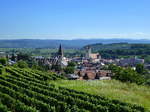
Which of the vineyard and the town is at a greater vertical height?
the vineyard

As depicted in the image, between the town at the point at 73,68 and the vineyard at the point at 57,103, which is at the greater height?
the vineyard at the point at 57,103

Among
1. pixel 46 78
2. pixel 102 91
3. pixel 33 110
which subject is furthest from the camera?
pixel 46 78

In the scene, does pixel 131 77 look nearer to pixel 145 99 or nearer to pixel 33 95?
pixel 145 99

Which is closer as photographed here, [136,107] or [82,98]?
[136,107]

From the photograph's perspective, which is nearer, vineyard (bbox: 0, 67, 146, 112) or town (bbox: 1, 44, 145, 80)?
vineyard (bbox: 0, 67, 146, 112)

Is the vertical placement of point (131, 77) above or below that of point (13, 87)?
below

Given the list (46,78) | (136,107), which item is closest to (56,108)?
(136,107)

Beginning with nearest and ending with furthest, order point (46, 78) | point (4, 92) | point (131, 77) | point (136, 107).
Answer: point (136, 107)
point (4, 92)
point (46, 78)
point (131, 77)

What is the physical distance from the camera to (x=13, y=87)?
25266 mm

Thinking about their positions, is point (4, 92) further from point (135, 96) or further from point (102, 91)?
point (135, 96)

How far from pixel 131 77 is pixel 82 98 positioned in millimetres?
27307

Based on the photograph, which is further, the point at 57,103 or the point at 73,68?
the point at 73,68

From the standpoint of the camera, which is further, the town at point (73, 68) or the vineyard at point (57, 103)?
the town at point (73, 68)

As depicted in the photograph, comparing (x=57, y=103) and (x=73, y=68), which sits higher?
(x=57, y=103)
